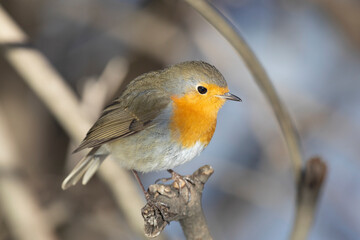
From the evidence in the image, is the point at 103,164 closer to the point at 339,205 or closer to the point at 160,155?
the point at 160,155

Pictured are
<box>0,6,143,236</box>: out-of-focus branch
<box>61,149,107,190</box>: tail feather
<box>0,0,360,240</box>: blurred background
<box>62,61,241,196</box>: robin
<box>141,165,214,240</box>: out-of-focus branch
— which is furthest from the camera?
<box>0,0,360,240</box>: blurred background

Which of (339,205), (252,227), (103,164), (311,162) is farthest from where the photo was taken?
(252,227)

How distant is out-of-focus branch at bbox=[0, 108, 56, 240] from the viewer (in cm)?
379

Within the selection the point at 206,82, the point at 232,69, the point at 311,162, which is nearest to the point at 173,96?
the point at 206,82

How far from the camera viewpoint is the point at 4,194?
3.85 meters

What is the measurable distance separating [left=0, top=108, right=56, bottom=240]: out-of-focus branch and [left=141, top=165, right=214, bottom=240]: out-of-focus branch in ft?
5.87

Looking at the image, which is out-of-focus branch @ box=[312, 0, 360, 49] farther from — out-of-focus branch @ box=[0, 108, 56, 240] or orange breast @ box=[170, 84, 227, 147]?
out-of-focus branch @ box=[0, 108, 56, 240]

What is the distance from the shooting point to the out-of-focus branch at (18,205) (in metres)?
3.79

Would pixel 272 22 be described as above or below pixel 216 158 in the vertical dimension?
above

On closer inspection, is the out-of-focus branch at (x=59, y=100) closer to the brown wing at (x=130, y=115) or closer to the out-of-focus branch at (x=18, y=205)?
the brown wing at (x=130, y=115)

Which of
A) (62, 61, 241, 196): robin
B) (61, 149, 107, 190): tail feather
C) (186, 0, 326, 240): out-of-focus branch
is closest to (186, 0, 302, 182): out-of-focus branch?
(186, 0, 326, 240): out-of-focus branch

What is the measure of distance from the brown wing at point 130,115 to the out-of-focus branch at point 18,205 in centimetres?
126

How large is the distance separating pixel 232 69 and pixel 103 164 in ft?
5.08

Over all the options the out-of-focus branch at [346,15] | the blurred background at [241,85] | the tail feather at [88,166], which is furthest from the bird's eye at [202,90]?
the out-of-focus branch at [346,15]
